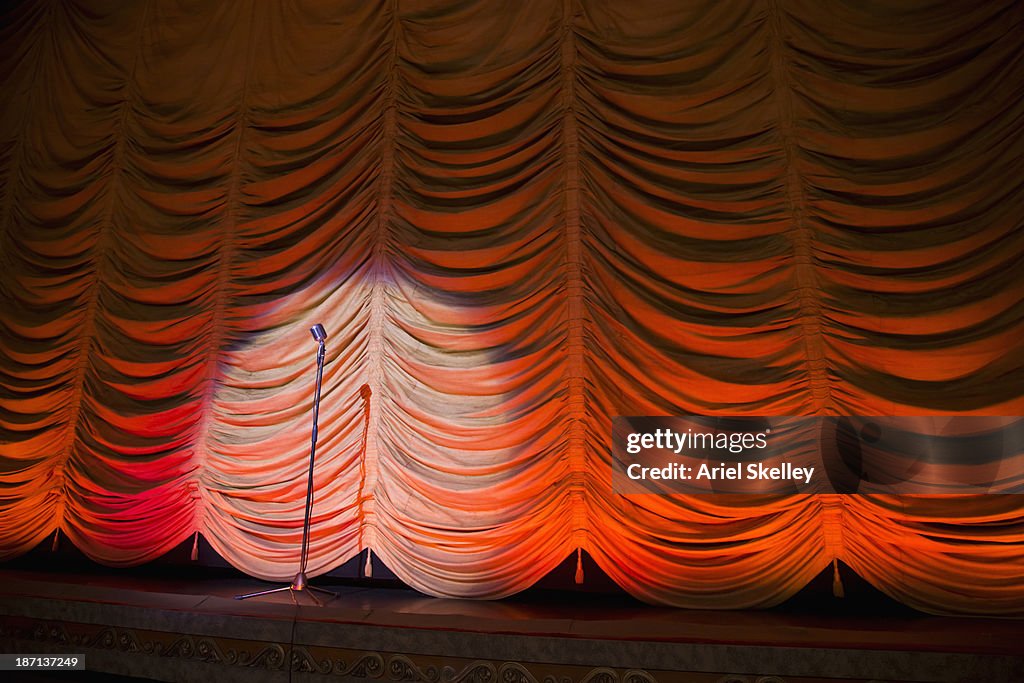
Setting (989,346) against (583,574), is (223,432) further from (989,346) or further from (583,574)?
(989,346)

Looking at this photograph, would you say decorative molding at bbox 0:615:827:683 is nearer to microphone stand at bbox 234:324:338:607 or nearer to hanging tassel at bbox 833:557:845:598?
microphone stand at bbox 234:324:338:607

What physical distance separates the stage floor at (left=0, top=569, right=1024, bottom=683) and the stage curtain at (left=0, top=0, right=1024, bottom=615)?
0.21 metres

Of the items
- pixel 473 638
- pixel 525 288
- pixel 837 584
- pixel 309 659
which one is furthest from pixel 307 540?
pixel 837 584

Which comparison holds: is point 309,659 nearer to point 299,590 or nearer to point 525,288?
point 299,590

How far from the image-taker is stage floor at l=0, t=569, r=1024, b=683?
221 centimetres

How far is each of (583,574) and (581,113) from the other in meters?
2.30

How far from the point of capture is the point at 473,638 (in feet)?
8.04

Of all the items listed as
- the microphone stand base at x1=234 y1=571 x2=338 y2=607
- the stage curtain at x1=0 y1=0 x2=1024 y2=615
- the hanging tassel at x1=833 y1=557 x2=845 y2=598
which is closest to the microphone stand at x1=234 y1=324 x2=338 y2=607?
the microphone stand base at x1=234 y1=571 x2=338 y2=607

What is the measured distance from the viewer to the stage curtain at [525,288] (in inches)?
110

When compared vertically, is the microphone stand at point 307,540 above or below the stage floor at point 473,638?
above

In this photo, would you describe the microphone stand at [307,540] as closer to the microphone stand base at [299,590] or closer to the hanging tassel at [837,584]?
the microphone stand base at [299,590]

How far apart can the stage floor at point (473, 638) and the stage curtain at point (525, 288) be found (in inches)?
8.4

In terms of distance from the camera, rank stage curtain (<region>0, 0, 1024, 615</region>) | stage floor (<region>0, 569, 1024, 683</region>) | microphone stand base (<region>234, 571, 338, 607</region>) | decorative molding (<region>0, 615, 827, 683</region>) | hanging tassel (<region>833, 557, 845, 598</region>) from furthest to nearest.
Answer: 1. microphone stand base (<region>234, 571, 338, 607</region>)
2. stage curtain (<region>0, 0, 1024, 615</region>)
3. hanging tassel (<region>833, 557, 845, 598</region>)
4. decorative molding (<region>0, 615, 827, 683</region>)
5. stage floor (<region>0, 569, 1024, 683</region>)

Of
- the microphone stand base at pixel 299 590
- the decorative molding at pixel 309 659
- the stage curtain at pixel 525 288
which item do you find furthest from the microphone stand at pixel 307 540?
the decorative molding at pixel 309 659
